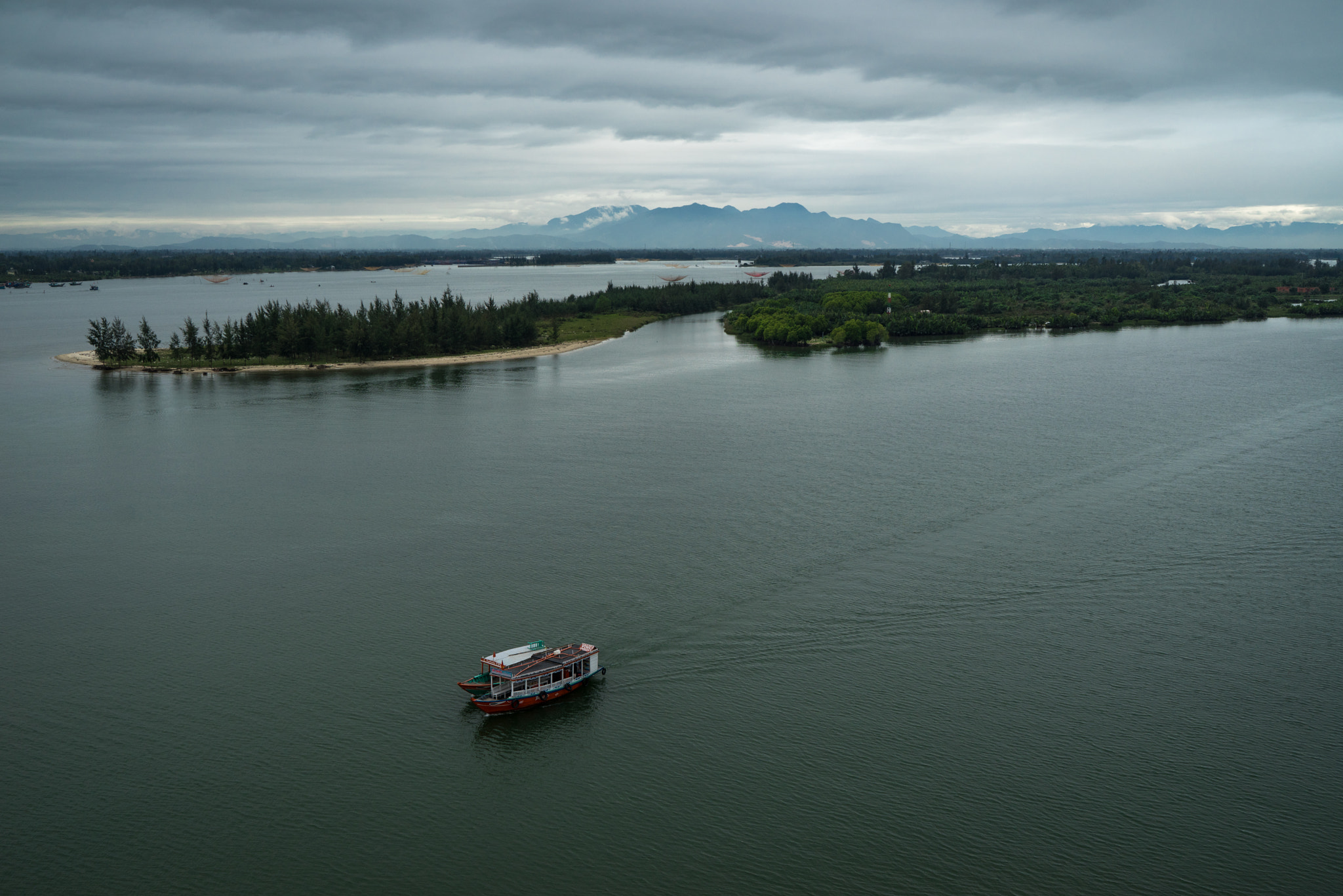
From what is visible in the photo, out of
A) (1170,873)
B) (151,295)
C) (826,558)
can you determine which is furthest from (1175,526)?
(151,295)

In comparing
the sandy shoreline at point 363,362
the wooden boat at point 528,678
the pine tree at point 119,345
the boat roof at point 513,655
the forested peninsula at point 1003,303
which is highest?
the forested peninsula at point 1003,303

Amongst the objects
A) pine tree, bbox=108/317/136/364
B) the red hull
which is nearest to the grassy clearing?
pine tree, bbox=108/317/136/364

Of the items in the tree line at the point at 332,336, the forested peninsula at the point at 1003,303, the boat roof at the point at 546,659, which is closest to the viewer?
the boat roof at the point at 546,659

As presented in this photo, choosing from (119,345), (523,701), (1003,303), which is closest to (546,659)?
(523,701)

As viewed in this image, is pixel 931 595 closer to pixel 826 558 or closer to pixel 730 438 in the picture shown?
pixel 826 558

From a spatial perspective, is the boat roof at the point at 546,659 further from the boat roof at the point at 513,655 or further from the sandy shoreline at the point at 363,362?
the sandy shoreline at the point at 363,362

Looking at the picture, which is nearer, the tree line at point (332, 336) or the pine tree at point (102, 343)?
the pine tree at point (102, 343)

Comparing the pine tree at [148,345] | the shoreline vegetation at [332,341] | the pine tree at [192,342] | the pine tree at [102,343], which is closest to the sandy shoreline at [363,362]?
the shoreline vegetation at [332,341]
